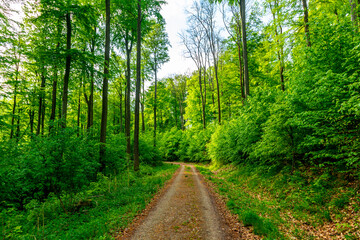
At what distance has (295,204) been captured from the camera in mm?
6164

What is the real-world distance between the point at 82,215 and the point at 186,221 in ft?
12.1

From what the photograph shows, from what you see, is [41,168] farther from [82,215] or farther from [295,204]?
[295,204]

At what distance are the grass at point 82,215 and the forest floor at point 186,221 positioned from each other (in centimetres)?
52

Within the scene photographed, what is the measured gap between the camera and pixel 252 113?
386 inches

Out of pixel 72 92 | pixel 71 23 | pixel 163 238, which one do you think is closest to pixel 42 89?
pixel 72 92

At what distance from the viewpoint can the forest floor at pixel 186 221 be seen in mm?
4520

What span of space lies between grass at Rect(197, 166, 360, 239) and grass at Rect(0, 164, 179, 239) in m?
4.05

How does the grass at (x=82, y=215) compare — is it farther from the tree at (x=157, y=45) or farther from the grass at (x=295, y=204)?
the tree at (x=157, y=45)

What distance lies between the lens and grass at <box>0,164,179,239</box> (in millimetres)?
4379

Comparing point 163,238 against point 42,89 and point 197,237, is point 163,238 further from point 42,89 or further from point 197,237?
point 42,89

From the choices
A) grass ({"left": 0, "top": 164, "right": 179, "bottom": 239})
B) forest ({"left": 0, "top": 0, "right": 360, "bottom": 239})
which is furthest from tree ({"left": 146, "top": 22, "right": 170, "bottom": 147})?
grass ({"left": 0, "top": 164, "right": 179, "bottom": 239})

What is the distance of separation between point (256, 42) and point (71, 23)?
16823mm

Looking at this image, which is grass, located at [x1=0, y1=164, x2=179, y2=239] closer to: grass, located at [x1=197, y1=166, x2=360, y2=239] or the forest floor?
the forest floor

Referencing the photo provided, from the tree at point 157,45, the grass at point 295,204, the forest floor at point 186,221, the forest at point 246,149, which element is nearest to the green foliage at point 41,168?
the forest at point 246,149
